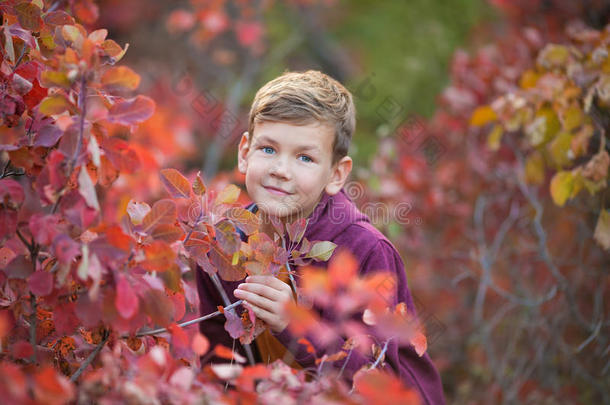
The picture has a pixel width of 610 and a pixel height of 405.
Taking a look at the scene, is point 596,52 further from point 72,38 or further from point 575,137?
point 72,38

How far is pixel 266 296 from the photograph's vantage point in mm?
1479

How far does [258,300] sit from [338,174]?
638 mm

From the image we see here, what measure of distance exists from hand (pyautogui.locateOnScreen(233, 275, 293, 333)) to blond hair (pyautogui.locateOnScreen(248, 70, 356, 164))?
534mm

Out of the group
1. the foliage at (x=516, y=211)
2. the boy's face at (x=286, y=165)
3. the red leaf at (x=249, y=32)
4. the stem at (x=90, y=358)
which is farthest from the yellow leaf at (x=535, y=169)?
the red leaf at (x=249, y=32)

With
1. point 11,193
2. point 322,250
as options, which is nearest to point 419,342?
point 322,250

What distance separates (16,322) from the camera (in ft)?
4.48

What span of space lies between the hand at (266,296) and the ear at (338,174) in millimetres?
531

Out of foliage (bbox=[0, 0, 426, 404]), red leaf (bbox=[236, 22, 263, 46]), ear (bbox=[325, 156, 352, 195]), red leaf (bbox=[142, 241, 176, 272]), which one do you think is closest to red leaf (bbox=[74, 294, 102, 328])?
foliage (bbox=[0, 0, 426, 404])

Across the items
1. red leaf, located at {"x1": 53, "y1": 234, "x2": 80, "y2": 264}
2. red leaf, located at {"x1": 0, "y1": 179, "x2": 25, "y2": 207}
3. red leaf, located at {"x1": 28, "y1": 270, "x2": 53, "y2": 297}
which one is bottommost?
red leaf, located at {"x1": 28, "y1": 270, "x2": 53, "y2": 297}

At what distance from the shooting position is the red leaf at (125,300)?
1131 mm

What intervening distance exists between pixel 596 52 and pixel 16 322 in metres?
2.23

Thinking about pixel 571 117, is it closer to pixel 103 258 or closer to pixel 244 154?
pixel 244 154

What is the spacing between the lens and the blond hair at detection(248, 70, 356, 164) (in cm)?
176

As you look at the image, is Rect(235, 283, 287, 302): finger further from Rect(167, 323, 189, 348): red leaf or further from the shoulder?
the shoulder
